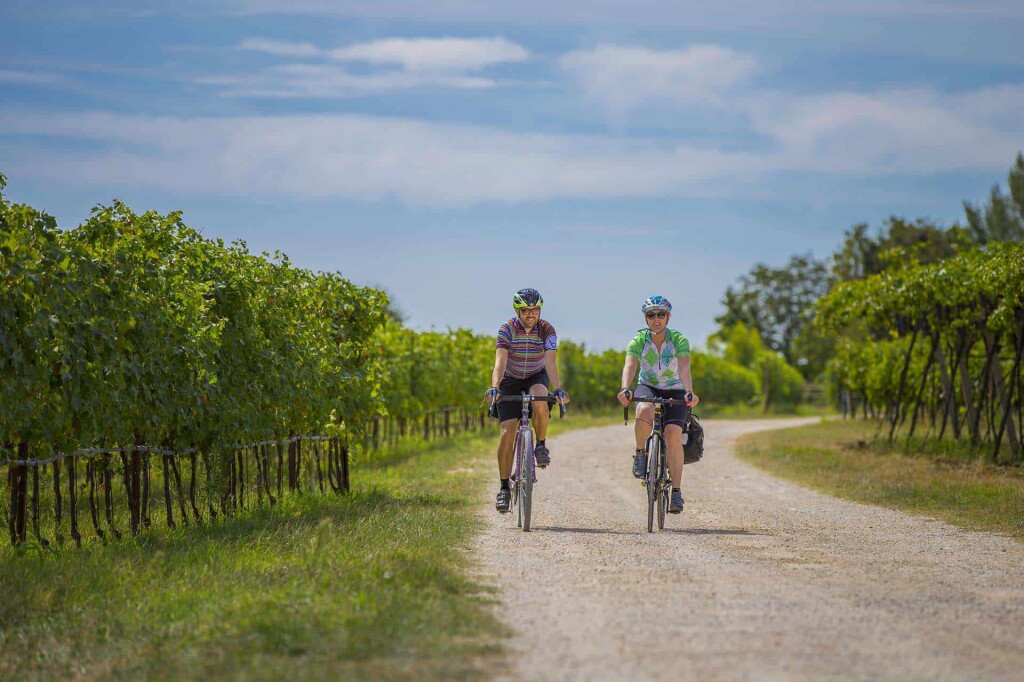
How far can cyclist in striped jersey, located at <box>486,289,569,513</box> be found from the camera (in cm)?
959

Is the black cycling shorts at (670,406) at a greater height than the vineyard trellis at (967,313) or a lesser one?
lesser

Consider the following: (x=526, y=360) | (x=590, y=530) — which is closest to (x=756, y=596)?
(x=590, y=530)

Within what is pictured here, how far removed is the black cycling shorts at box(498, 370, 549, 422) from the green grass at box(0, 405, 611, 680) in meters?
1.06

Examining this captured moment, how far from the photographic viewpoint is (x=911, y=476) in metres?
15.5

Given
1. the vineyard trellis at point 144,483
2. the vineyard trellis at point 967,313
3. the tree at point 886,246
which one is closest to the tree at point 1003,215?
the tree at point 886,246

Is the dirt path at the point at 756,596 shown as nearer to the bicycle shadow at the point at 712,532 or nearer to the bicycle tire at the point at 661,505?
the bicycle shadow at the point at 712,532

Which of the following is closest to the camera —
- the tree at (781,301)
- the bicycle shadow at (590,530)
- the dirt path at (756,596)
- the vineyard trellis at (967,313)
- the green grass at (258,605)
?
the dirt path at (756,596)

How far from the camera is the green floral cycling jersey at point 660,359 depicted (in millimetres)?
9406

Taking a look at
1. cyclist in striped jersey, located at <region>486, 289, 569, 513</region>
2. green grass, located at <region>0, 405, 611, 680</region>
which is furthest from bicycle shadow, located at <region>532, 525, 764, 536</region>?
green grass, located at <region>0, 405, 611, 680</region>

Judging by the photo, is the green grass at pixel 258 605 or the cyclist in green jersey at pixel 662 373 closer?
the green grass at pixel 258 605

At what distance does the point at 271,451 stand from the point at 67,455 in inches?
193

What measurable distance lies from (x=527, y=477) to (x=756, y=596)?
3.31 metres

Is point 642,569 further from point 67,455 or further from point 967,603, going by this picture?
point 67,455

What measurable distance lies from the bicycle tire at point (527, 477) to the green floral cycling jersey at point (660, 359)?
3.73ft
